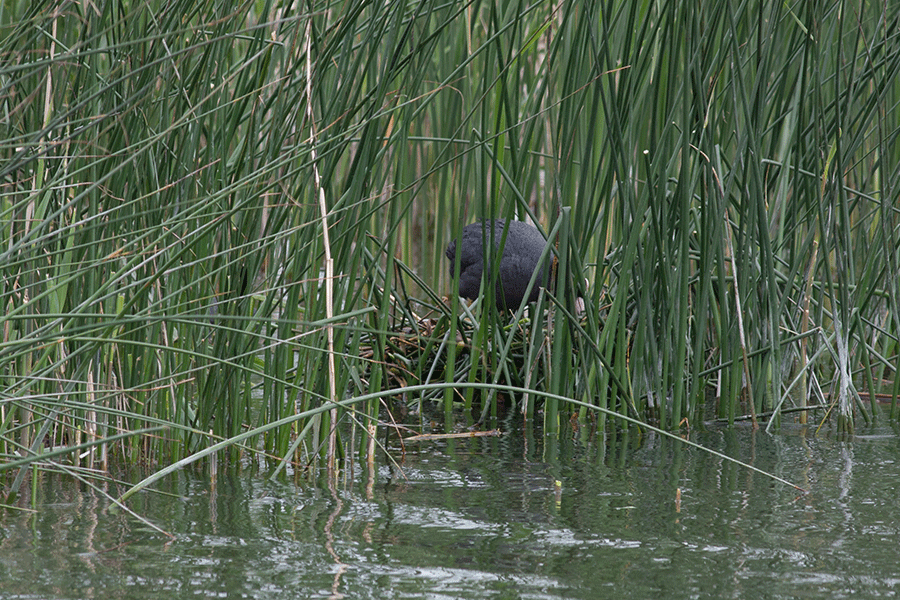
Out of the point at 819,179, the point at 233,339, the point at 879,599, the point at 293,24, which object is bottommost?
the point at 879,599

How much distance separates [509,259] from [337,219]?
73 cm

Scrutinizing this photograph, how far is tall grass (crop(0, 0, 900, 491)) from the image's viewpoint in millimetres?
1416

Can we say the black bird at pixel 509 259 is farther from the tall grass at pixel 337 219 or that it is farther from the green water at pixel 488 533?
the green water at pixel 488 533

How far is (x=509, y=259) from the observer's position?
236cm

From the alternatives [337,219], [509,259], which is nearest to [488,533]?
[337,219]

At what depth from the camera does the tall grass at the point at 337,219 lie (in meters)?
1.42

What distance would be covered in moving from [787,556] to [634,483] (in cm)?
40

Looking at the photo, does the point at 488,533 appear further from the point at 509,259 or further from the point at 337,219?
the point at 509,259

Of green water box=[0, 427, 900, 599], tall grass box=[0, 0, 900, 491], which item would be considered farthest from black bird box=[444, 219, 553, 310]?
green water box=[0, 427, 900, 599]

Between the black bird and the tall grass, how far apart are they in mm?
126

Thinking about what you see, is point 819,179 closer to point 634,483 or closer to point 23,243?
point 634,483

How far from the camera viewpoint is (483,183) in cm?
214

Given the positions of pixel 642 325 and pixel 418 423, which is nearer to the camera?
Result: pixel 642 325

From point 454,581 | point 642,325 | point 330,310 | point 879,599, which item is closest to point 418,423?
point 642,325
